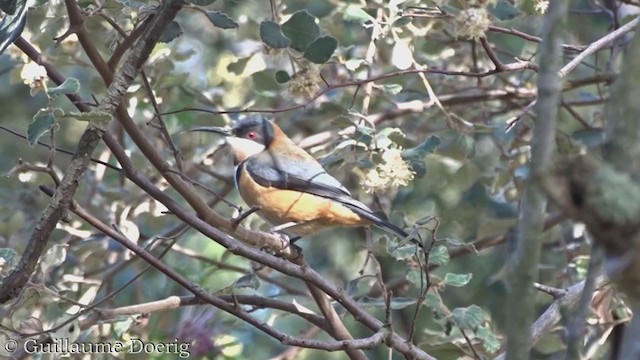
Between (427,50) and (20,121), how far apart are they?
3.24 metres

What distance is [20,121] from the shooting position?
667 centimetres

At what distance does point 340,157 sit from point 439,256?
0.63 meters

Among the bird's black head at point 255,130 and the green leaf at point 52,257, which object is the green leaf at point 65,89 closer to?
the green leaf at point 52,257

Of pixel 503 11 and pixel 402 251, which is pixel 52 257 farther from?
pixel 503 11

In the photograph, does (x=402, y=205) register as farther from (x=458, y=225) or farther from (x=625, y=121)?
(x=625, y=121)

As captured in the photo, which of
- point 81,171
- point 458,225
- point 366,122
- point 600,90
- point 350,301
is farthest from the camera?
point 458,225

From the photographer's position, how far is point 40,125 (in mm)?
2631

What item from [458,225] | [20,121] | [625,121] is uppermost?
[20,121]

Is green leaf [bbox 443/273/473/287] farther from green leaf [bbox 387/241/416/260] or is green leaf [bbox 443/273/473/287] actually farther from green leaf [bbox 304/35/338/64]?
green leaf [bbox 304/35/338/64]

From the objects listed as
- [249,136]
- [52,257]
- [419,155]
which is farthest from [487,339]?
[249,136]

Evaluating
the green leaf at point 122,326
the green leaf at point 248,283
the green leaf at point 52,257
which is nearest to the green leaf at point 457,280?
the green leaf at point 248,283

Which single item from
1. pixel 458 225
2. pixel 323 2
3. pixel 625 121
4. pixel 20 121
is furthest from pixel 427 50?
pixel 20 121

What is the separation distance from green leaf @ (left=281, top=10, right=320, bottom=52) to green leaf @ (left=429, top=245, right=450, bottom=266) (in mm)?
822

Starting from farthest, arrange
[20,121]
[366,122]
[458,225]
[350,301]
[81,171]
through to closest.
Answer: [20,121] → [458,225] → [366,122] → [350,301] → [81,171]
